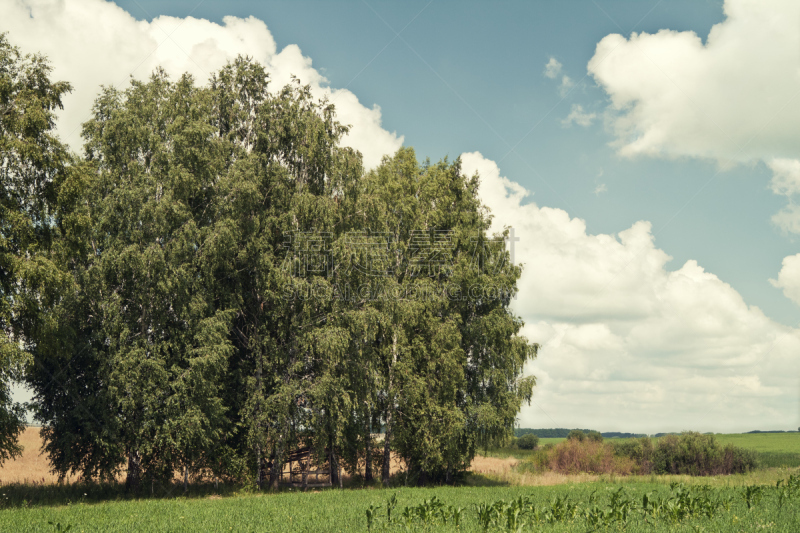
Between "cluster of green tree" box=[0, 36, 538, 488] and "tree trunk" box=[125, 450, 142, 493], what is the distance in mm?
127

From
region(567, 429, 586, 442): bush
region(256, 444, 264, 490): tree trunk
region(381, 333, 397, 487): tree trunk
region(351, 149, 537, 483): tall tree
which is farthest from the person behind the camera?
region(567, 429, 586, 442): bush

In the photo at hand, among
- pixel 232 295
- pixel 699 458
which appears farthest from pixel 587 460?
pixel 232 295

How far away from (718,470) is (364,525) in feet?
156

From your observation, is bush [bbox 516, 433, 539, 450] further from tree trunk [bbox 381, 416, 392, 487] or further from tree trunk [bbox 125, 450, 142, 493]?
tree trunk [bbox 125, 450, 142, 493]

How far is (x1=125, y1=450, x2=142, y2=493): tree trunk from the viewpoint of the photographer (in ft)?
85.3

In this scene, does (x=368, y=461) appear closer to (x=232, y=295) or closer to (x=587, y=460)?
(x=232, y=295)

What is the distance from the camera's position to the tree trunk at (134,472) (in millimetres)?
25984

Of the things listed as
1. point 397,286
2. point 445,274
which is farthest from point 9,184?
point 445,274

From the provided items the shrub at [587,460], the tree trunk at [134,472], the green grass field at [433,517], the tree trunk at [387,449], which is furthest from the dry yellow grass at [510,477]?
the green grass field at [433,517]

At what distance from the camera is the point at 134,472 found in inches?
1030

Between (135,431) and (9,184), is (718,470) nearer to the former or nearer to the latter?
(135,431)

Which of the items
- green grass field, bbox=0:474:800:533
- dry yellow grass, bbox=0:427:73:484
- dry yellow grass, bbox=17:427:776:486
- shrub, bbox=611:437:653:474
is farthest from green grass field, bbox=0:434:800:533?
shrub, bbox=611:437:653:474

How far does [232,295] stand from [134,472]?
9419mm

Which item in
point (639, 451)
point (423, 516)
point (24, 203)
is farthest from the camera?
point (639, 451)
